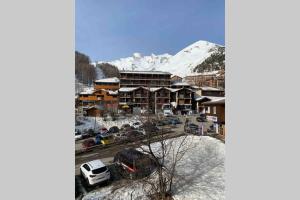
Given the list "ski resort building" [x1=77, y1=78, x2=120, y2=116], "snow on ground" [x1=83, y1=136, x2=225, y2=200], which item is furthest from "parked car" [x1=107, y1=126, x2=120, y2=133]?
"snow on ground" [x1=83, y1=136, x2=225, y2=200]

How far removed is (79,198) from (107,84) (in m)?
12.6

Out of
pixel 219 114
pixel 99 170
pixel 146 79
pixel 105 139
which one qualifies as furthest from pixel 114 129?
pixel 99 170

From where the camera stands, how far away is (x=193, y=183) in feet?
16.5

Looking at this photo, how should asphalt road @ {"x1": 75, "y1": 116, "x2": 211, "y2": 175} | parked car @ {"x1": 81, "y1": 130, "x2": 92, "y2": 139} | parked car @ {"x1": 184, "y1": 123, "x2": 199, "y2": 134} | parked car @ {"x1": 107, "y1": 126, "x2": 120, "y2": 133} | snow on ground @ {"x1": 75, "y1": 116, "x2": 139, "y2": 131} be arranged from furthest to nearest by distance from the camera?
snow on ground @ {"x1": 75, "y1": 116, "x2": 139, "y2": 131}, parked car @ {"x1": 107, "y1": 126, "x2": 120, "y2": 133}, parked car @ {"x1": 81, "y1": 130, "x2": 92, "y2": 139}, parked car @ {"x1": 184, "y1": 123, "x2": 199, "y2": 134}, asphalt road @ {"x1": 75, "y1": 116, "x2": 211, "y2": 175}

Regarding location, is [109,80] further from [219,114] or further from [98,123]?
[219,114]

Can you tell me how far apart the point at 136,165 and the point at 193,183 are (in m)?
1.50

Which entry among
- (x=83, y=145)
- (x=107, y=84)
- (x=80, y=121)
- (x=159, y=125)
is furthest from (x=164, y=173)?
(x=107, y=84)

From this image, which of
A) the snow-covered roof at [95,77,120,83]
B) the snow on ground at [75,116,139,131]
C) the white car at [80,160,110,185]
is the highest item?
the snow-covered roof at [95,77,120,83]

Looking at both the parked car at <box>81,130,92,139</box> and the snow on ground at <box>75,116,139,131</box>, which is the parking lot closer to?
the parked car at <box>81,130,92,139</box>

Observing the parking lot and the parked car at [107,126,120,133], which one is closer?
the parking lot

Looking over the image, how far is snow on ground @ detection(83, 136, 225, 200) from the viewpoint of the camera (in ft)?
15.0

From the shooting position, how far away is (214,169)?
18.9 feet

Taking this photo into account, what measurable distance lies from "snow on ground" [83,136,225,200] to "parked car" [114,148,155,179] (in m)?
0.24

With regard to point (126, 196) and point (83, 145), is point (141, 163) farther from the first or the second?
point (83, 145)
